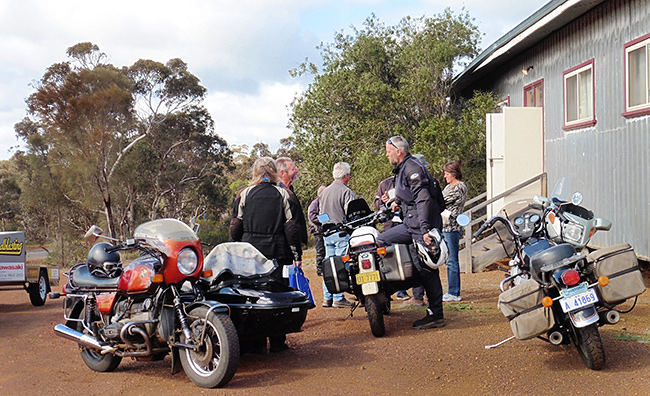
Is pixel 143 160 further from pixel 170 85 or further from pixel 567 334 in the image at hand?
pixel 567 334

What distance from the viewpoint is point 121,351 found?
6.04m

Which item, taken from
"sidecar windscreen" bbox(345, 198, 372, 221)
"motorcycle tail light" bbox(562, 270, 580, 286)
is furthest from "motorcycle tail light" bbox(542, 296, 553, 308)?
"sidecar windscreen" bbox(345, 198, 372, 221)

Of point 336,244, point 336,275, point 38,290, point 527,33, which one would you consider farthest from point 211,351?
point 527,33

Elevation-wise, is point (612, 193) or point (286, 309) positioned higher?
point (612, 193)

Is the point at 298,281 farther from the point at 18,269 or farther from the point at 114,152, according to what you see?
the point at 114,152

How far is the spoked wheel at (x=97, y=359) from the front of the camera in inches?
249

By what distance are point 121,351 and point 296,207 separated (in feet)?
7.41

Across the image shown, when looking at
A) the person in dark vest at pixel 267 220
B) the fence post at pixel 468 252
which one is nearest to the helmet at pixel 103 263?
the person in dark vest at pixel 267 220

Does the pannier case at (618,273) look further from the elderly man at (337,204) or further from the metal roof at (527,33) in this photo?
the metal roof at (527,33)

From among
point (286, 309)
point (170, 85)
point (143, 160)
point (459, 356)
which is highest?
point (170, 85)

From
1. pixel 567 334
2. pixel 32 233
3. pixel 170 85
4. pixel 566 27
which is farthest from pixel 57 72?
pixel 567 334

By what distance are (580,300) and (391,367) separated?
5.75 feet

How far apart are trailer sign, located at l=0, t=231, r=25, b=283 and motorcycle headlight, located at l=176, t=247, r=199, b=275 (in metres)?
7.67

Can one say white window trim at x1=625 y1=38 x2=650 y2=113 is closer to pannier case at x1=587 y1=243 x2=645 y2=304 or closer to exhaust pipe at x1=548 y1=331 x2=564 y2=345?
pannier case at x1=587 y1=243 x2=645 y2=304
